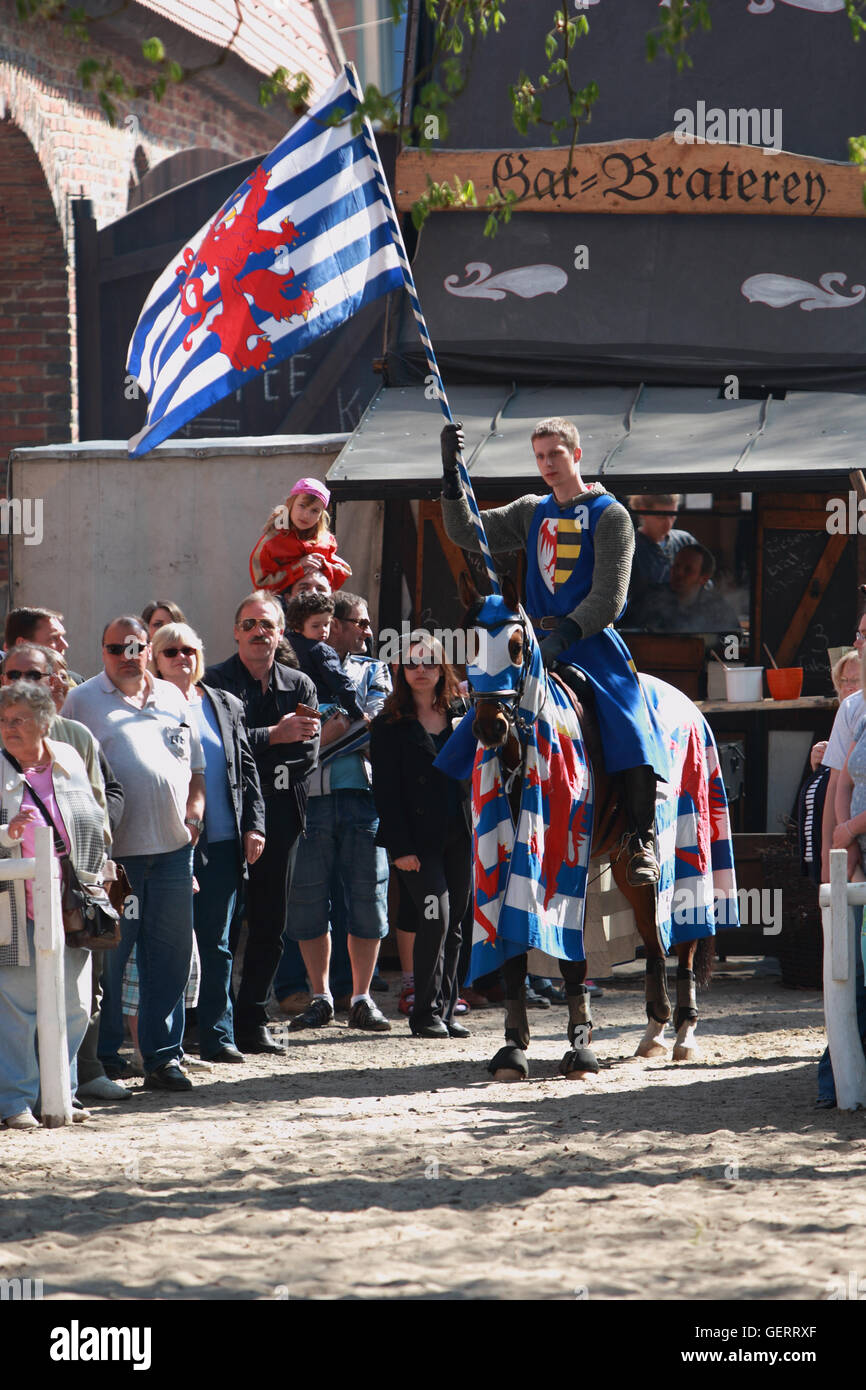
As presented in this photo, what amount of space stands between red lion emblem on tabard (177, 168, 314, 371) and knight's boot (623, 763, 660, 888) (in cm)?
302

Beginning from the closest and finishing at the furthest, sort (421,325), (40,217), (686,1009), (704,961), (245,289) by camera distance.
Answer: (421,325) < (686,1009) < (704,961) < (245,289) < (40,217)

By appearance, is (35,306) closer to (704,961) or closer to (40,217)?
(40,217)

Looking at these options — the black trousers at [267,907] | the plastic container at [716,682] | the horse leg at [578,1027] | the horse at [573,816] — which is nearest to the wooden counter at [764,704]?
the plastic container at [716,682]

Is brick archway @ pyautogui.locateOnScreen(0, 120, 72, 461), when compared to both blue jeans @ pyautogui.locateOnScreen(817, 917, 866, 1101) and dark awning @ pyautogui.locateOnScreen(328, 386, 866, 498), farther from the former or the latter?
blue jeans @ pyautogui.locateOnScreen(817, 917, 866, 1101)

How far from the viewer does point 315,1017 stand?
8.84 metres

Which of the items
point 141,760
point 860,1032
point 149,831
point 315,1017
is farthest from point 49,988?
point 860,1032

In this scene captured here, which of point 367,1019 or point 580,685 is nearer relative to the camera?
point 580,685

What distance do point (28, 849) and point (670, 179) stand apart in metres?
7.06

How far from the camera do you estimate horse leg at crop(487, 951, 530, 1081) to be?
24.1ft

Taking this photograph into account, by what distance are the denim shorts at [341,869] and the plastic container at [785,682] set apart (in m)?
2.86

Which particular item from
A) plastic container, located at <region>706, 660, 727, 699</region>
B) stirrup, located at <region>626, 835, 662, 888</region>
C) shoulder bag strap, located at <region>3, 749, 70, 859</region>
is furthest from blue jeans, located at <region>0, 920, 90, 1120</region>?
plastic container, located at <region>706, 660, 727, 699</region>

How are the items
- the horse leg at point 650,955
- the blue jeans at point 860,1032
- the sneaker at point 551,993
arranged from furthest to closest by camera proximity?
the sneaker at point 551,993 → the horse leg at point 650,955 → the blue jeans at point 860,1032

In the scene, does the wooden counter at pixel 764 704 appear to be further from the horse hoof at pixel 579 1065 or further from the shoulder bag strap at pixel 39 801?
the shoulder bag strap at pixel 39 801

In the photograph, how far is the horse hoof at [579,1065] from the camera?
7.40 metres
